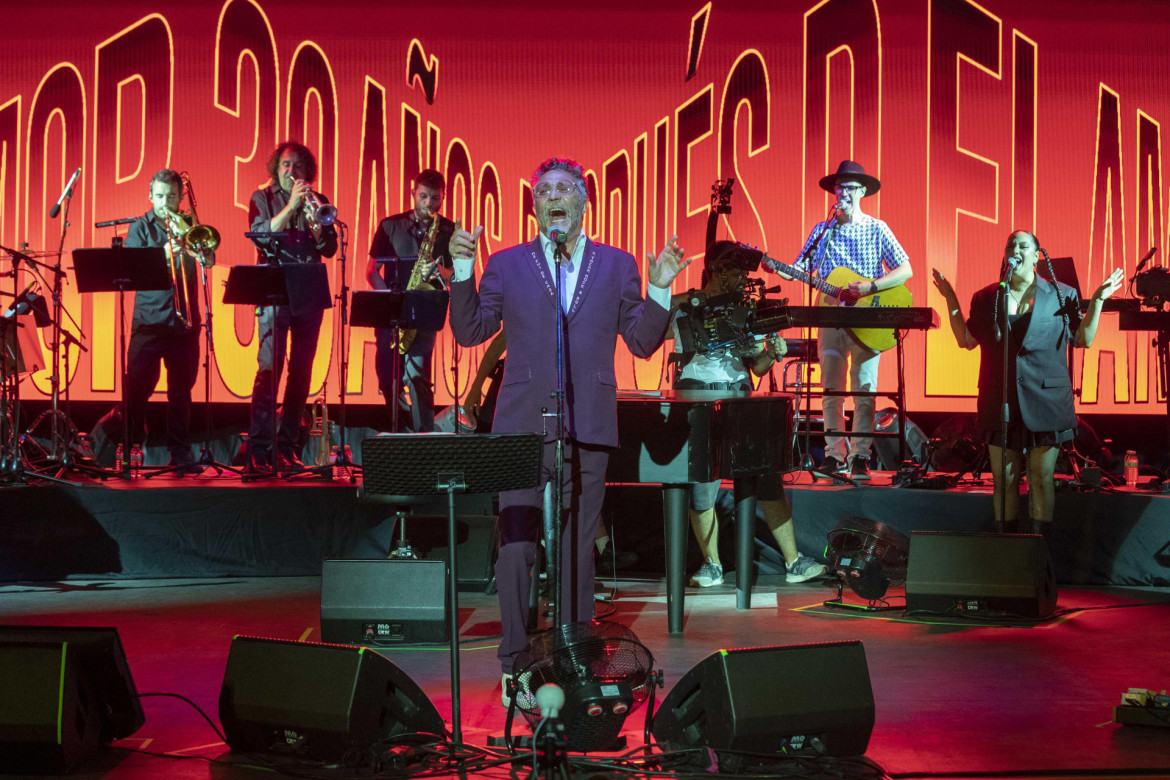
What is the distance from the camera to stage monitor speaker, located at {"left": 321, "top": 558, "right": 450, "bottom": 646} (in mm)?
4953

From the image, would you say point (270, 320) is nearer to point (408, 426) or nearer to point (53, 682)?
point (408, 426)

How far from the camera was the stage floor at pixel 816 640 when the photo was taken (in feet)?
11.2

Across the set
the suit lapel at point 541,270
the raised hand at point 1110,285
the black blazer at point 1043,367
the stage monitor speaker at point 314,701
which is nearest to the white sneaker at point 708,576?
the black blazer at point 1043,367

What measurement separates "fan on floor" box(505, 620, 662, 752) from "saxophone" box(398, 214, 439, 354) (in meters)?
4.89

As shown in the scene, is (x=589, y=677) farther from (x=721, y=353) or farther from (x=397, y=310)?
(x=397, y=310)

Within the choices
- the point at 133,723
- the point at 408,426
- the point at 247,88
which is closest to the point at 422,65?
the point at 247,88

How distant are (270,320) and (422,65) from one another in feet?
10.7

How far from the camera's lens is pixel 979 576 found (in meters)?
Result: 5.54

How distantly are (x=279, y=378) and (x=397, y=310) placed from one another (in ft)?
3.30

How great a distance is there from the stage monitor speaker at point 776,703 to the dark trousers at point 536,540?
701mm

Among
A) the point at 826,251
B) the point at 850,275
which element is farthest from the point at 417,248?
the point at 850,275

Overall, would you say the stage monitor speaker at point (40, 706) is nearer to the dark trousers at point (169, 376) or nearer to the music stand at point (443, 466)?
the music stand at point (443, 466)

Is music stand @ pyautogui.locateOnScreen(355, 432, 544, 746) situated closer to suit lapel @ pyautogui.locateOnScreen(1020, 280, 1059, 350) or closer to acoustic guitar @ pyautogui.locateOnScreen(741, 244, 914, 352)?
suit lapel @ pyautogui.locateOnScreen(1020, 280, 1059, 350)

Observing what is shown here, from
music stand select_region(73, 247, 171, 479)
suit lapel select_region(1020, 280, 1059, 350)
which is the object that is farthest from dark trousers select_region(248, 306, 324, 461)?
suit lapel select_region(1020, 280, 1059, 350)
